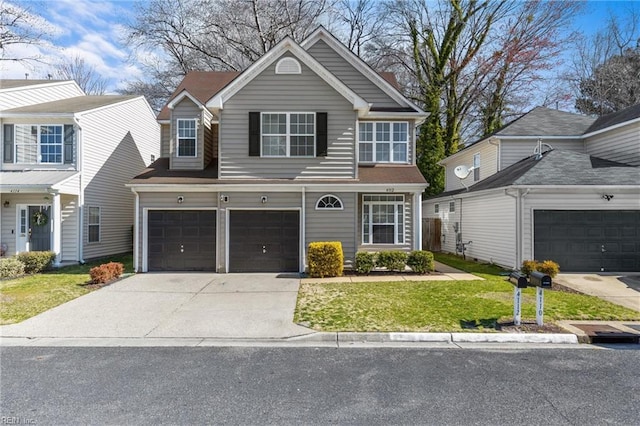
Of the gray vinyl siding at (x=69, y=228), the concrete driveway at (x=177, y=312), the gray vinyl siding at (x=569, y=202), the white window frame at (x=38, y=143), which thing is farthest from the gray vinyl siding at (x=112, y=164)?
the gray vinyl siding at (x=569, y=202)

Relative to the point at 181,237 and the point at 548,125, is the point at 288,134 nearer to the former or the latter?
the point at 181,237

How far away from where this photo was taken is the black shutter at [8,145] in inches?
563

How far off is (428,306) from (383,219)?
5.59m

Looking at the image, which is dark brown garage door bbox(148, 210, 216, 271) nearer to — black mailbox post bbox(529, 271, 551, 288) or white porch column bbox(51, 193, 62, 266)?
white porch column bbox(51, 193, 62, 266)

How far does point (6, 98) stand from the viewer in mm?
14859

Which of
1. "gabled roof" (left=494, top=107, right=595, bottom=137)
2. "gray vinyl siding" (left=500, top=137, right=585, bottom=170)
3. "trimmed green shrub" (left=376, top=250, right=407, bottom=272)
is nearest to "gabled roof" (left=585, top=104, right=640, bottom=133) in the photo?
"gabled roof" (left=494, top=107, right=595, bottom=137)

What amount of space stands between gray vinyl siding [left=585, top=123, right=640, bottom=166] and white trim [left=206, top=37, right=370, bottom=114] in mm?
10668

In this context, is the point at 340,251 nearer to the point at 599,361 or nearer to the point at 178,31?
the point at 599,361

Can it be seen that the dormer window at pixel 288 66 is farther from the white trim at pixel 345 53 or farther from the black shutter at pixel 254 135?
the white trim at pixel 345 53

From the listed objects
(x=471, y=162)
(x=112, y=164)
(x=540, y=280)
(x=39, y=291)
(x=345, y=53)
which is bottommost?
(x=39, y=291)

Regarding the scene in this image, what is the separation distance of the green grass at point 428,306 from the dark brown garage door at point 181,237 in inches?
170

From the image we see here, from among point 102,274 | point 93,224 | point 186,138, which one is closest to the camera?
point 102,274

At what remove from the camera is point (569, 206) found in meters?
12.2

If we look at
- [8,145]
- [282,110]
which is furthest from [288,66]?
[8,145]
